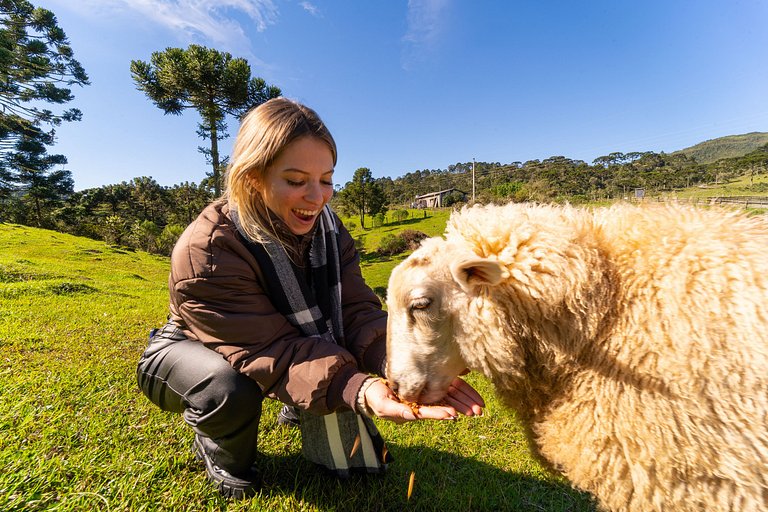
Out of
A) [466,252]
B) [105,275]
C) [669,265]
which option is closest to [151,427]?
[466,252]

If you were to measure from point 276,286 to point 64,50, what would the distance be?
140 ft

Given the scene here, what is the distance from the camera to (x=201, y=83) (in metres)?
16.7

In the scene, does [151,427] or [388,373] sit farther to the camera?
[151,427]

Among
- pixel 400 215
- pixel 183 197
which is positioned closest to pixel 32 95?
pixel 183 197

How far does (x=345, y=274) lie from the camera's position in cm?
291

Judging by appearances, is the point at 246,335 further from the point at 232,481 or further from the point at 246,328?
the point at 232,481

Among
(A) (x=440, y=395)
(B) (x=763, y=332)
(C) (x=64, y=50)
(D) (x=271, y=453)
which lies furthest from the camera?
(C) (x=64, y=50)

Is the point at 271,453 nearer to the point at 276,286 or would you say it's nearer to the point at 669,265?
the point at 276,286

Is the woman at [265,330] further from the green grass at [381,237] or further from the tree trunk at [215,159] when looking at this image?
the tree trunk at [215,159]

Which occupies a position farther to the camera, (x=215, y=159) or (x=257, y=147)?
(x=215, y=159)

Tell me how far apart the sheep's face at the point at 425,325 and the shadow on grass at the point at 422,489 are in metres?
0.86

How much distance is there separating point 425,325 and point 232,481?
1.63m

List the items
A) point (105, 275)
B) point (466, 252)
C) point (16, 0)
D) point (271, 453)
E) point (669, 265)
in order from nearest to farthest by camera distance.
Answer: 1. point (669, 265)
2. point (466, 252)
3. point (271, 453)
4. point (105, 275)
5. point (16, 0)

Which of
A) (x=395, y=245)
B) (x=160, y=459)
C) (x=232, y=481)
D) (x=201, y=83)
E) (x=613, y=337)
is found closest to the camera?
(x=613, y=337)
